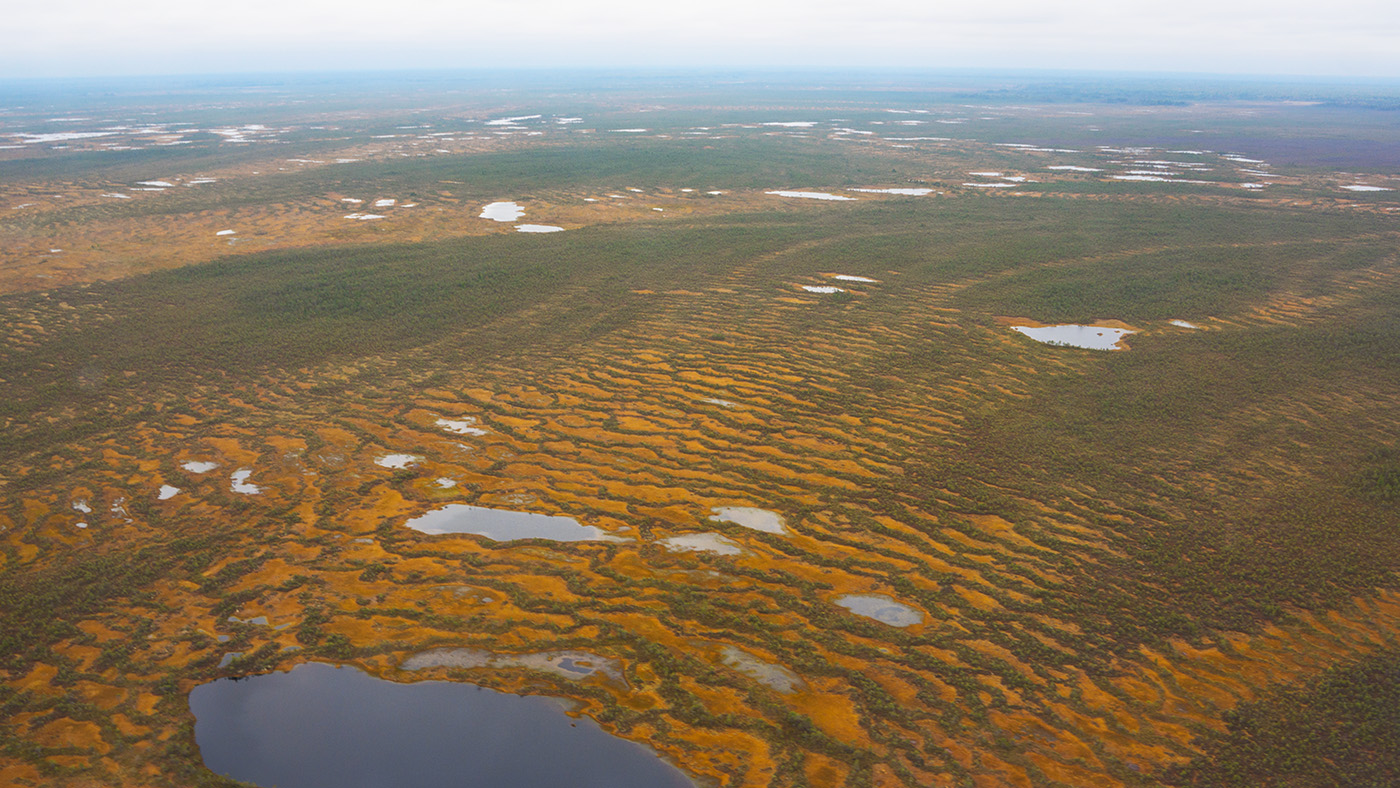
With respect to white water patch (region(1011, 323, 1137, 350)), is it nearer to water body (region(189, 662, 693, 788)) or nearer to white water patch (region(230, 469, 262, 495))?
water body (region(189, 662, 693, 788))

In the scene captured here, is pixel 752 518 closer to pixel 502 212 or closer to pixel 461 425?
pixel 461 425

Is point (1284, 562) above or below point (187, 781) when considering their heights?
above

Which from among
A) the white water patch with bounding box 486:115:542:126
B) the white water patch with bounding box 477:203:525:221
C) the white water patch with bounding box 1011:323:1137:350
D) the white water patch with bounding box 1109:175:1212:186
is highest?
the white water patch with bounding box 486:115:542:126

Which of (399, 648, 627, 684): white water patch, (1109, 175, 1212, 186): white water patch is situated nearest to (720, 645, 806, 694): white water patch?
(399, 648, 627, 684): white water patch

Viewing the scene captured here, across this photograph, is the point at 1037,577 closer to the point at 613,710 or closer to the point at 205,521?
the point at 613,710

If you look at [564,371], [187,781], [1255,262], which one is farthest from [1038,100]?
[187,781]

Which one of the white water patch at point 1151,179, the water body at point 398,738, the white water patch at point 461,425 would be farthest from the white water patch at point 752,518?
the white water patch at point 1151,179
